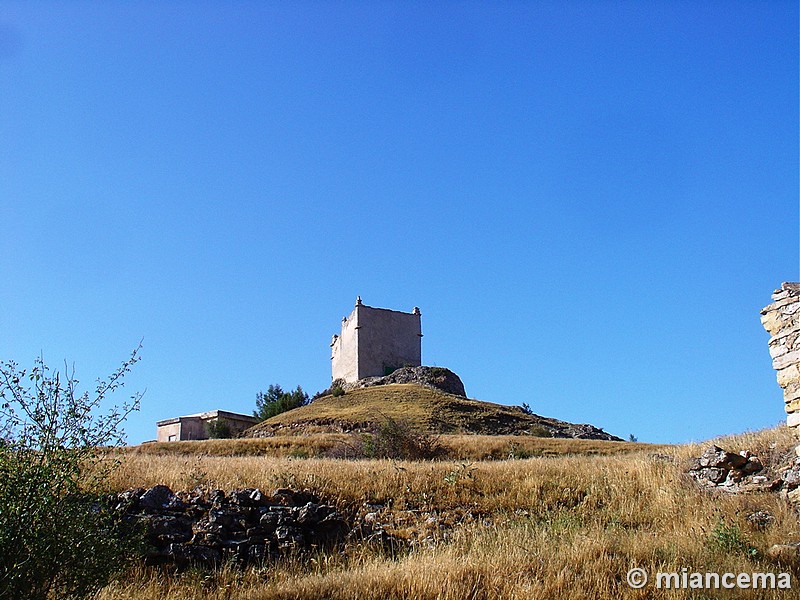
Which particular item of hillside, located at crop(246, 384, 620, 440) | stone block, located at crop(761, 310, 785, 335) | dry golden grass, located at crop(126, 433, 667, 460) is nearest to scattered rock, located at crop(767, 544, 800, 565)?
stone block, located at crop(761, 310, 785, 335)

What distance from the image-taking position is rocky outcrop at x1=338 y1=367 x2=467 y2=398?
179ft

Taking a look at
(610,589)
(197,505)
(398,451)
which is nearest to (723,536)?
(610,589)

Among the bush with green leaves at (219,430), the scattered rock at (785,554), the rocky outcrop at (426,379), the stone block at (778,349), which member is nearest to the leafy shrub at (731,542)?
the scattered rock at (785,554)

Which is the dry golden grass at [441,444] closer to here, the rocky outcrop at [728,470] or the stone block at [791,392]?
the rocky outcrop at [728,470]

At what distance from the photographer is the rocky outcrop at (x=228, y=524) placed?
11.4 metres

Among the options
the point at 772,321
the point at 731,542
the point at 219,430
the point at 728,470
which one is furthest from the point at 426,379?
the point at 731,542

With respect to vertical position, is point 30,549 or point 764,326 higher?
point 764,326

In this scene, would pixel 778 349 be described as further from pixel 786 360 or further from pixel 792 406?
pixel 792 406

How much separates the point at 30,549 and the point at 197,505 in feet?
19.8

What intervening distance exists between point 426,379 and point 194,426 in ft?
56.6

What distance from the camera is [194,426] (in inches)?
1784

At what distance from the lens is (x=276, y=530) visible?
1255 centimetres

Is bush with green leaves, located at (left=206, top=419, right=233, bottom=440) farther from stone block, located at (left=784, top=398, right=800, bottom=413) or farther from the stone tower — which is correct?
stone block, located at (left=784, top=398, right=800, bottom=413)

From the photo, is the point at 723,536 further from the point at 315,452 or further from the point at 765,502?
the point at 315,452
